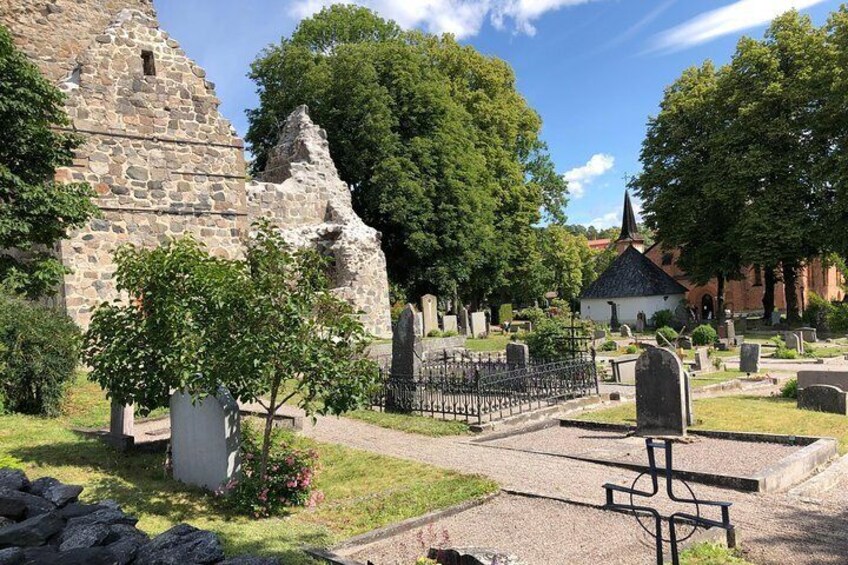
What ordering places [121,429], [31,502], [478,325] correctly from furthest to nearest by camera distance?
[478,325], [121,429], [31,502]

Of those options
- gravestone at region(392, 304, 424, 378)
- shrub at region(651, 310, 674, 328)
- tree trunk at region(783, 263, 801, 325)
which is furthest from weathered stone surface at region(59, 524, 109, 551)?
shrub at region(651, 310, 674, 328)

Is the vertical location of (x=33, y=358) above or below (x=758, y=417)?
above

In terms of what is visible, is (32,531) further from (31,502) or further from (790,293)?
(790,293)

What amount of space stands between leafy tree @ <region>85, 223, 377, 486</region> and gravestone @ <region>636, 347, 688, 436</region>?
5.71m

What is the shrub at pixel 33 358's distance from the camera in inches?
389

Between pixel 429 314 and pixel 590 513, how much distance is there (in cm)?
2292

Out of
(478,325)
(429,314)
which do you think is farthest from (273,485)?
(478,325)

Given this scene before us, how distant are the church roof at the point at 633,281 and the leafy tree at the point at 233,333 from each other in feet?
136

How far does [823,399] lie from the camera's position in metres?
12.5

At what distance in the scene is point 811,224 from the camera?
33.2 metres

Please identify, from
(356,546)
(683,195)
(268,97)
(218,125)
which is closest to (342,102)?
(268,97)

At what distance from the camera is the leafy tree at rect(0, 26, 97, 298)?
12.0m

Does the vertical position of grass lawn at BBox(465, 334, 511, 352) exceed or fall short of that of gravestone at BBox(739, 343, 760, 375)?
it exceeds it

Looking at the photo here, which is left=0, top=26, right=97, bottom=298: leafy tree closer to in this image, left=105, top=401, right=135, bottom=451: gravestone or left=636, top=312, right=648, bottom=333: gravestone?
left=105, top=401, right=135, bottom=451: gravestone
